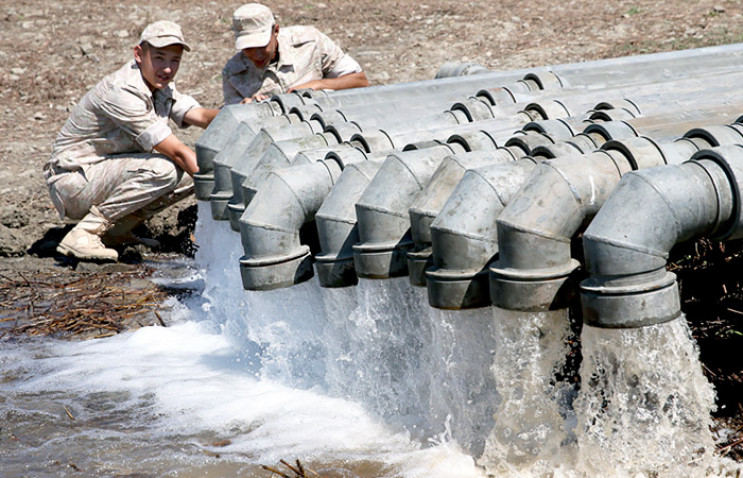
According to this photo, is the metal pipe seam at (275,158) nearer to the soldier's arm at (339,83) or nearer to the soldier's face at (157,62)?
the soldier's face at (157,62)

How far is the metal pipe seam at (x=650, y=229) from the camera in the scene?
311 cm

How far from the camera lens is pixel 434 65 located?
11.3 m

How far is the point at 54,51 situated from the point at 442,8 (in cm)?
525

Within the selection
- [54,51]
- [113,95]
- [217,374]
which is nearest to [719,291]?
[217,374]

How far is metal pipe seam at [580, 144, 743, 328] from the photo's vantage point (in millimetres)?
3109

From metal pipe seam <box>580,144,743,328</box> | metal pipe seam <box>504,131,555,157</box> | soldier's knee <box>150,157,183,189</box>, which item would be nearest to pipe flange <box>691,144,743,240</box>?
metal pipe seam <box>580,144,743,328</box>

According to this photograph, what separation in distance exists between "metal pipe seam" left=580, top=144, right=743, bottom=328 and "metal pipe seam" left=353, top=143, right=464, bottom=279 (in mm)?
1015

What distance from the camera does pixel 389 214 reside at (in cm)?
399

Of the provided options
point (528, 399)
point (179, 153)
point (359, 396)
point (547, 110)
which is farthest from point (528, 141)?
point (179, 153)

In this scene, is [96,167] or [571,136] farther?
[96,167]

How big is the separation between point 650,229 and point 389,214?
1222mm

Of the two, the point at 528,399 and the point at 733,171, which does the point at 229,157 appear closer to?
the point at 528,399

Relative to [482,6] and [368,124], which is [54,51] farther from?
[368,124]

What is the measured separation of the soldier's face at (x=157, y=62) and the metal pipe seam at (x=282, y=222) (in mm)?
2748
